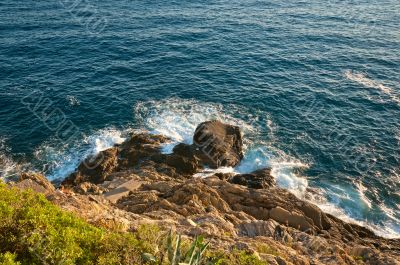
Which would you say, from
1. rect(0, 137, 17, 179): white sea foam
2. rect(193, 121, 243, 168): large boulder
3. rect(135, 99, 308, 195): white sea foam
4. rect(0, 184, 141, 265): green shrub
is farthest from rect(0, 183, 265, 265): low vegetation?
rect(0, 137, 17, 179): white sea foam

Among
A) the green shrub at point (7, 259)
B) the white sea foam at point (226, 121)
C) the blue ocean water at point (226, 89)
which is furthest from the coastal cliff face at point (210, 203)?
the green shrub at point (7, 259)

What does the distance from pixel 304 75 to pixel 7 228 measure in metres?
50.1

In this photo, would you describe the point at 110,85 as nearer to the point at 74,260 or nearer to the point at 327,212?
the point at 327,212

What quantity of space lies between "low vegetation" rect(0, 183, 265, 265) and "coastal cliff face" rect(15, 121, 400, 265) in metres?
3.32

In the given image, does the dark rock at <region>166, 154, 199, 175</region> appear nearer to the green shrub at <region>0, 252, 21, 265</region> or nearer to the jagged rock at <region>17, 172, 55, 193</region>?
the jagged rock at <region>17, 172, 55, 193</region>

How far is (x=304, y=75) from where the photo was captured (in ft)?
183

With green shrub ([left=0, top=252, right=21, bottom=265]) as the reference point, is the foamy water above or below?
below

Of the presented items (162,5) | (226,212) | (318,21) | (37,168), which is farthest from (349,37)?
(37,168)

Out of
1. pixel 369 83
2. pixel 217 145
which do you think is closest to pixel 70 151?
pixel 217 145

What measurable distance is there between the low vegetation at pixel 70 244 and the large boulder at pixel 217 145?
948 inches

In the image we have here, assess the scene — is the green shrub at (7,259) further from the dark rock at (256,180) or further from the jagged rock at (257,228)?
the dark rock at (256,180)

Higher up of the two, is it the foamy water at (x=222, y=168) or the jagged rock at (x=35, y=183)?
the jagged rock at (x=35, y=183)

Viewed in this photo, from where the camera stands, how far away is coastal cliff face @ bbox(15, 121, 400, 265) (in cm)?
2145

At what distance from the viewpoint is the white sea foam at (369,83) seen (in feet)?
165
